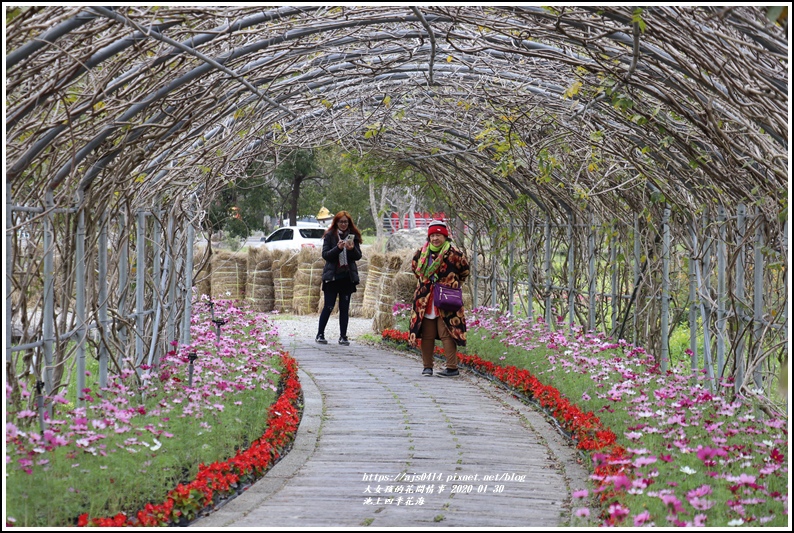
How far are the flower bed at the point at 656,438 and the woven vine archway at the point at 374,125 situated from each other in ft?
1.49

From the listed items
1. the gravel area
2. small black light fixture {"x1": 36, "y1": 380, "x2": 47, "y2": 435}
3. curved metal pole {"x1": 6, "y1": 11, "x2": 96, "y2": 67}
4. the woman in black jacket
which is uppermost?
curved metal pole {"x1": 6, "y1": 11, "x2": 96, "y2": 67}

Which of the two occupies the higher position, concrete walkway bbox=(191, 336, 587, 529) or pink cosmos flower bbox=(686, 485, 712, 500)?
pink cosmos flower bbox=(686, 485, 712, 500)

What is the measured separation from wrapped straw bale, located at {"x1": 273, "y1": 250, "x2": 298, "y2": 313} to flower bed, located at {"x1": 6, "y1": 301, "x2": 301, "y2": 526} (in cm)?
1025

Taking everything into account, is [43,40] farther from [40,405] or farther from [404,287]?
[404,287]

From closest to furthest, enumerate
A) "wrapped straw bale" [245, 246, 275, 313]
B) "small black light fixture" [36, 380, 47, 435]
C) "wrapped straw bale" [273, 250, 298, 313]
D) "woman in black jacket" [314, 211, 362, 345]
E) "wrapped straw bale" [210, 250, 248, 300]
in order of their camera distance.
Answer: "small black light fixture" [36, 380, 47, 435] → "woman in black jacket" [314, 211, 362, 345] → "wrapped straw bale" [273, 250, 298, 313] → "wrapped straw bale" [245, 246, 275, 313] → "wrapped straw bale" [210, 250, 248, 300]

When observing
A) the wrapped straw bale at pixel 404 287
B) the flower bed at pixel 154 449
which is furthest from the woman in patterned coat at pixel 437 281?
the wrapped straw bale at pixel 404 287

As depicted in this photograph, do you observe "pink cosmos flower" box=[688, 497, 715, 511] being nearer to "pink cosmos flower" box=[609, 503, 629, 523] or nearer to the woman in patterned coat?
"pink cosmos flower" box=[609, 503, 629, 523]

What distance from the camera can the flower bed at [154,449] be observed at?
369 centimetres

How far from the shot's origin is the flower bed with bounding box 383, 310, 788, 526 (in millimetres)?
3801

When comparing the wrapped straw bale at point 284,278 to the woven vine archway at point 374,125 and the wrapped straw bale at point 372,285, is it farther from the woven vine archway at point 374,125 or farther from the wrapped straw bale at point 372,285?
the woven vine archway at point 374,125

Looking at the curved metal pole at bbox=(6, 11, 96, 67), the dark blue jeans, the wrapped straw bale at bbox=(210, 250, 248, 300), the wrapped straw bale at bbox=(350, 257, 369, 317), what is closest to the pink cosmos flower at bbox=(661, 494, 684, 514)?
the curved metal pole at bbox=(6, 11, 96, 67)

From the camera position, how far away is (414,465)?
207 inches

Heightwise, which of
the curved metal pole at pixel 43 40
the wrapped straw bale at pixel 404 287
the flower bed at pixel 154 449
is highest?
the curved metal pole at pixel 43 40

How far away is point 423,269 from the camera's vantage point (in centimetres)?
842
